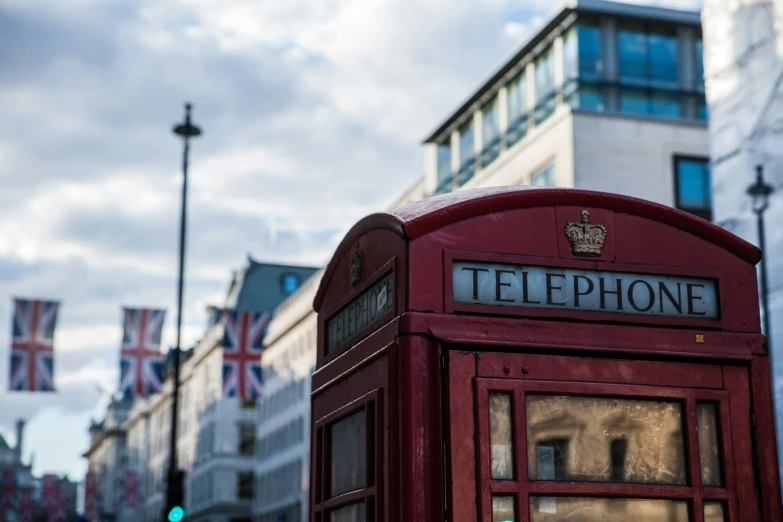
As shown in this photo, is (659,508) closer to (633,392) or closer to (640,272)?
(633,392)

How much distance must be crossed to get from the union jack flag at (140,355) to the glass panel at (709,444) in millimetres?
31672

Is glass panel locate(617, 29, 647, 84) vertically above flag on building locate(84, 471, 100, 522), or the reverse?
glass panel locate(617, 29, 647, 84)

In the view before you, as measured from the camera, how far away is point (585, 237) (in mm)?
4898

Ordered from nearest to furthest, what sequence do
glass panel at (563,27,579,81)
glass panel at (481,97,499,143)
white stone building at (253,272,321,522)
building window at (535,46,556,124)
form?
1. glass panel at (563,27,579,81)
2. building window at (535,46,556,124)
3. glass panel at (481,97,499,143)
4. white stone building at (253,272,321,522)

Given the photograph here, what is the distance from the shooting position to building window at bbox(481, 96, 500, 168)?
4603 cm

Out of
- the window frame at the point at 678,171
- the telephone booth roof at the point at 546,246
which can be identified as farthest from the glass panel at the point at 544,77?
the telephone booth roof at the point at 546,246

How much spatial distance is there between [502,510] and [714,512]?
836mm

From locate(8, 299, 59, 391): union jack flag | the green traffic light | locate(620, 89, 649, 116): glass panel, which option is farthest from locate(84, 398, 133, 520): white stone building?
the green traffic light

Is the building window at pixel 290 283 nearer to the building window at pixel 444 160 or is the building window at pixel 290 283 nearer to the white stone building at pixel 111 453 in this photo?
the building window at pixel 444 160

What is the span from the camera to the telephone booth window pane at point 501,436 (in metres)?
4.44

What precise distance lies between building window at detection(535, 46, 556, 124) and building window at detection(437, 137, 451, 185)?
7.79 m

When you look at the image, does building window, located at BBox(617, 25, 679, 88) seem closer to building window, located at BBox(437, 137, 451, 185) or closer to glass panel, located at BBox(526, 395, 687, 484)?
building window, located at BBox(437, 137, 451, 185)

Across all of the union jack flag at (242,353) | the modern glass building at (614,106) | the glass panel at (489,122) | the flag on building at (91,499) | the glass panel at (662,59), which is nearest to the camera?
the union jack flag at (242,353)

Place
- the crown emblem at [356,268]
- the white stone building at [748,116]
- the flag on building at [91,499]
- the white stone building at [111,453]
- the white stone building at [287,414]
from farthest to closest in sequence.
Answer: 1. the white stone building at [111,453]
2. the flag on building at [91,499]
3. the white stone building at [287,414]
4. the white stone building at [748,116]
5. the crown emblem at [356,268]
